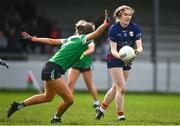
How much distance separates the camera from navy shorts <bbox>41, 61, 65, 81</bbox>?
1401cm

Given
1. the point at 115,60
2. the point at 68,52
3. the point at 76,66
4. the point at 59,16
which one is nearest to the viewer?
the point at 68,52

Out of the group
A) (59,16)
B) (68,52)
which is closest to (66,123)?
(68,52)

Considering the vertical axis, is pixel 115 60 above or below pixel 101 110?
above

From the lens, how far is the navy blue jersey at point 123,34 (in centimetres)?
1502

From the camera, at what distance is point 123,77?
15.1m

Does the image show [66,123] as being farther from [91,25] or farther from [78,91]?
[78,91]

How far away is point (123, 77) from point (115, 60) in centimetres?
37

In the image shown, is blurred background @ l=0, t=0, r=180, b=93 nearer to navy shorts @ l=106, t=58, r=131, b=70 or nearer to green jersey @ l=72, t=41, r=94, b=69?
green jersey @ l=72, t=41, r=94, b=69

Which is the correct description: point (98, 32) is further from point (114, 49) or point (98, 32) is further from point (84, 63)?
point (84, 63)

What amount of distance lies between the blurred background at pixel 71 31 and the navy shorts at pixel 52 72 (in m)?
14.9

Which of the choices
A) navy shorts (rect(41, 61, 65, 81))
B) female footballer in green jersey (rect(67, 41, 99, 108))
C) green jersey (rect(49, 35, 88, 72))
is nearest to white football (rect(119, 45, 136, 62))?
green jersey (rect(49, 35, 88, 72))

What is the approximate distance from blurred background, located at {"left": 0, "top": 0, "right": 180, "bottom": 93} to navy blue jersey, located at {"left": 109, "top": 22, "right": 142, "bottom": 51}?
14136mm

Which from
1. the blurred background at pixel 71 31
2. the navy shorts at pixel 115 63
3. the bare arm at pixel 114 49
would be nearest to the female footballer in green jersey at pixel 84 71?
the navy shorts at pixel 115 63

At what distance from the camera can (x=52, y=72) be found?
14016mm
